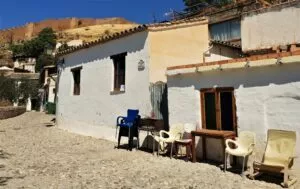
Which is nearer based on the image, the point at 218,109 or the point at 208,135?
the point at 208,135

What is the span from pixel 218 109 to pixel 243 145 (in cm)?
137

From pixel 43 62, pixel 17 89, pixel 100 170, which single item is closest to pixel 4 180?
pixel 100 170

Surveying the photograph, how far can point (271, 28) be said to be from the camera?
1345cm

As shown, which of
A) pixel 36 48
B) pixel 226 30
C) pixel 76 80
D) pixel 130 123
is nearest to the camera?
pixel 130 123

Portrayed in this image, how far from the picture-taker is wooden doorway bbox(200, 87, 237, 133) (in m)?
8.92

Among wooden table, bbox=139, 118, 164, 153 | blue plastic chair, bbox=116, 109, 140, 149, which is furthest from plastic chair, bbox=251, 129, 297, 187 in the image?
blue plastic chair, bbox=116, 109, 140, 149

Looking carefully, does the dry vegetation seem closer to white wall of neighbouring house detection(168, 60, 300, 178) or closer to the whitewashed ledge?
the whitewashed ledge

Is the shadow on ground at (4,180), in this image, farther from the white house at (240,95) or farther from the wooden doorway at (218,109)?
the wooden doorway at (218,109)

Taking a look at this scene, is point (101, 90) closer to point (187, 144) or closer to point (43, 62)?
point (187, 144)

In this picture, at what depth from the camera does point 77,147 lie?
12.4 metres

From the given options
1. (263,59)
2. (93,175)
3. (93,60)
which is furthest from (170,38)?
(93,175)

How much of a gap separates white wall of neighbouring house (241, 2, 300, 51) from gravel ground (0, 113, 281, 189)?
6909mm

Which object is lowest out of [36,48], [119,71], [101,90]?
[101,90]

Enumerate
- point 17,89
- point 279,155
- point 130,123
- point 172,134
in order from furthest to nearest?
1. point 17,89
2. point 130,123
3. point 172,134
4. point 279,155
